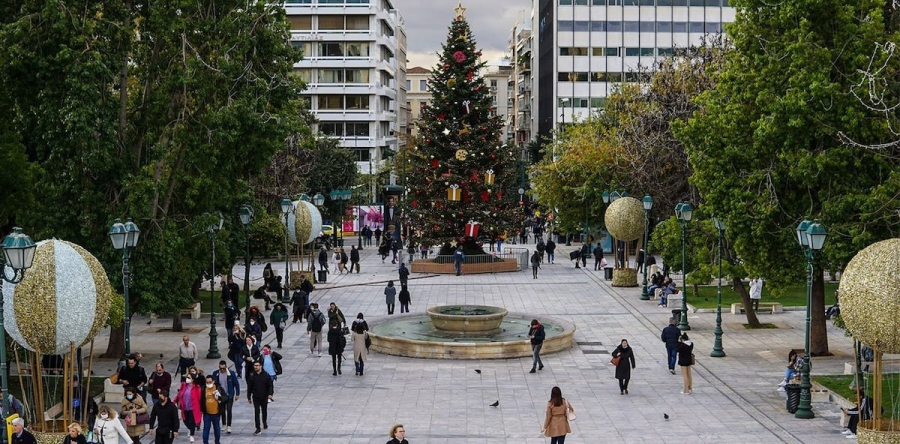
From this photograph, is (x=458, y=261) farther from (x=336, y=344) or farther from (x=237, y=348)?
(x=237, y=348)

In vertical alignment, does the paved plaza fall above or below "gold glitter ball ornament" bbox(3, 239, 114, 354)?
below

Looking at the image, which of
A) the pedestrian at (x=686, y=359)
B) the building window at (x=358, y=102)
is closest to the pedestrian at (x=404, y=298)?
the pedestrian at (x=686, y=359)

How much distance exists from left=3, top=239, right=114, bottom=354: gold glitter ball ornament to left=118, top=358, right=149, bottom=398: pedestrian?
1.98m

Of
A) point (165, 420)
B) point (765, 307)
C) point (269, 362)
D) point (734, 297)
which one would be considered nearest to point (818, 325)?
point (765, 307)

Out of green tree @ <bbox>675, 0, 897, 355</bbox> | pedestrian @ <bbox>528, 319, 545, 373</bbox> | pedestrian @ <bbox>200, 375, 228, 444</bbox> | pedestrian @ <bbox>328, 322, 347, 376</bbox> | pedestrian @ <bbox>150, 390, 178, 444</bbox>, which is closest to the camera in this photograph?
pedestrian @ <bbox>150, 390, 178, 444</bbox>

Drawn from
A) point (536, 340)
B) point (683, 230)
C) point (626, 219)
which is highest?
point (626, 219)

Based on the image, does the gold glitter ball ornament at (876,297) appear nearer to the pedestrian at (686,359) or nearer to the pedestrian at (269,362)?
the pedestrian at (686,359)

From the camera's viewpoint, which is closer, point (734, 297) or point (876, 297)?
point (876, 297)

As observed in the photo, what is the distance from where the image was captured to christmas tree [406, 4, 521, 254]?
55750mm

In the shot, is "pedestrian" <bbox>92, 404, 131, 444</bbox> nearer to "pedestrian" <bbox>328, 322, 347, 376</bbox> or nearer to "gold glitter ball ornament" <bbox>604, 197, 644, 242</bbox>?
"pedestrian" <bbox>328, 322, 347, 376</bbox>

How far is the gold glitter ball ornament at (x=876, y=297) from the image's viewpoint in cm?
1964

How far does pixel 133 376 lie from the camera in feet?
74.2

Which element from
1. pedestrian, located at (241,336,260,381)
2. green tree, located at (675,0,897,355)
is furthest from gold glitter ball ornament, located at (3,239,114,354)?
green tree, located at (675,0,897,355)

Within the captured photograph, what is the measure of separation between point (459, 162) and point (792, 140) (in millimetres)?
29947
